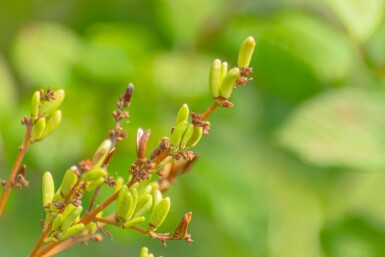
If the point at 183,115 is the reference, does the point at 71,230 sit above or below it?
below

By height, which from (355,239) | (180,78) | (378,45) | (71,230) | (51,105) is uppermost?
(378,45)

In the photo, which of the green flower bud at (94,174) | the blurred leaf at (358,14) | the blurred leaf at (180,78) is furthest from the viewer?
the blurred leaf at (180,78)

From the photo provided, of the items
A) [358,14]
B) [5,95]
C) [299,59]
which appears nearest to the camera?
[358,14]

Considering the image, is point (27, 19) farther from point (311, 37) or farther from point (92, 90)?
point (311, 37)

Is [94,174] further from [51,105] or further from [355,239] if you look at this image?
[355,239]

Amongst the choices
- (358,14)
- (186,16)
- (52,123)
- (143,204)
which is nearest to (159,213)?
(143,204)

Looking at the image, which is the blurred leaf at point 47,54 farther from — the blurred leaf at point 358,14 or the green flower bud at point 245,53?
the green flower bud at point 245,53

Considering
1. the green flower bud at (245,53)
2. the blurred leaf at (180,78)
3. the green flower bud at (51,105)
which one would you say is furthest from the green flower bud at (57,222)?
the blurred leaf at (180,78)

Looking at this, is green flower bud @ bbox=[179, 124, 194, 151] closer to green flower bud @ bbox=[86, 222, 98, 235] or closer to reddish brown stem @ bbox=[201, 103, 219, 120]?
reddish brown stem @ bbox=[201, 103, 219, 120]
